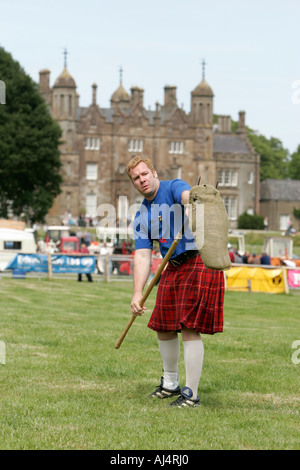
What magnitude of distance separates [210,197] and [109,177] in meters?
91.0

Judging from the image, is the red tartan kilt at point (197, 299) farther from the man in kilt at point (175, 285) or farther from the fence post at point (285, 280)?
the fence post at point (285, 280)

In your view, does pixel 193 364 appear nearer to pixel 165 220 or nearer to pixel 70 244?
pixel 165 220

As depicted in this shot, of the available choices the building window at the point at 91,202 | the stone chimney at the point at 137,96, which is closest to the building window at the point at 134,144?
the stone chimney at the point at 137,96

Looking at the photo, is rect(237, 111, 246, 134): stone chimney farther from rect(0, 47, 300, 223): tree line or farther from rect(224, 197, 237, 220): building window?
rect(0, 47, 300, 223): tree line

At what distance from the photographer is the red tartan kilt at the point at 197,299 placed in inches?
273

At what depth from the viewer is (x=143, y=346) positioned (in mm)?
10578

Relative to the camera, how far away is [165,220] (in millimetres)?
7102

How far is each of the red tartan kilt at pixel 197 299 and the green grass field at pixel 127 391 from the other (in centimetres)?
65

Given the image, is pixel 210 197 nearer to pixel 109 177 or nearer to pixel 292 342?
pixel 292 342

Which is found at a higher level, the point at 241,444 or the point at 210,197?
the point at 210,197

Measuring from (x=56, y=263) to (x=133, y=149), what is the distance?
70653 millimetres

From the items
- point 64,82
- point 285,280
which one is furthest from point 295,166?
point 285,280

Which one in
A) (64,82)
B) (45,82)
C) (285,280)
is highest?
(45,82)
